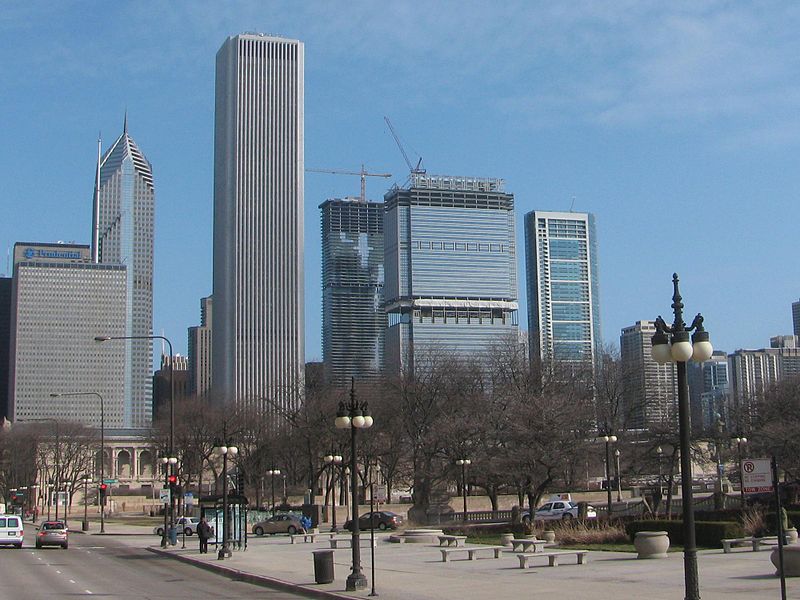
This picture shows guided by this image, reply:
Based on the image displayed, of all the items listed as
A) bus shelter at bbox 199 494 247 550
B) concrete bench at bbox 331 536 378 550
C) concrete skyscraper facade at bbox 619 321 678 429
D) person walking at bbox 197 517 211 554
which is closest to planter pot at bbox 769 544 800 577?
concrete bench at bbox 331 536 378 550

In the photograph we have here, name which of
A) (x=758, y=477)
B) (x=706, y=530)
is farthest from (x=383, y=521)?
(x=758, y=477)

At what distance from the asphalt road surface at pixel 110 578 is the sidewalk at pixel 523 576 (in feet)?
3.86

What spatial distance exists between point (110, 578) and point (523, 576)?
533 inches

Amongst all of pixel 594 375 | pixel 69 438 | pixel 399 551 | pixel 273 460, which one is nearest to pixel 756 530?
pixel 399 551

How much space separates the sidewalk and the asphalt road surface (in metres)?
1.18

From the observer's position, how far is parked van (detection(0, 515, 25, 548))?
5575 centimetres

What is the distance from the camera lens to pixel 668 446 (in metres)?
56.6

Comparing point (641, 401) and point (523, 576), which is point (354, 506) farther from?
point (641, 401)

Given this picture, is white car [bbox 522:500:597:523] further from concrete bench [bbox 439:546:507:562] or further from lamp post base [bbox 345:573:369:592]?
lamp post base [bbox 345:573:369:592]

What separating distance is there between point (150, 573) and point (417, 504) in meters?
40.4

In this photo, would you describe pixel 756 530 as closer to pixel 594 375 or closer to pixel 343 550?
pixel 343 550

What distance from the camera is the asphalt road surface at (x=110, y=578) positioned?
28188mm

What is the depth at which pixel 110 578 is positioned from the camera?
34500mm

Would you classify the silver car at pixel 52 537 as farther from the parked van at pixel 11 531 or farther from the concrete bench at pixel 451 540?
the concrete bench at pixel 451 540
